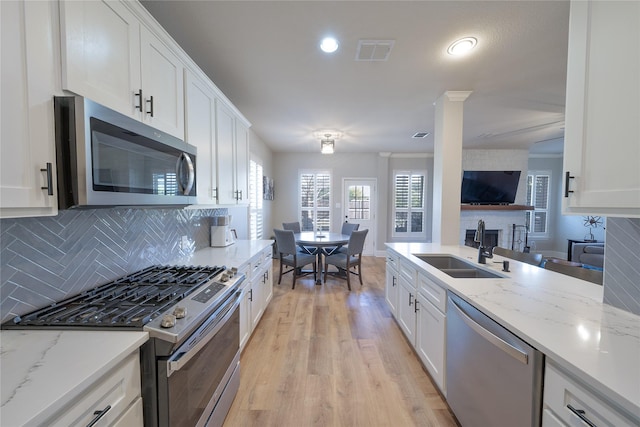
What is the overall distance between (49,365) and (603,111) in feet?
6.89

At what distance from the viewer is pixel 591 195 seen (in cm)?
99

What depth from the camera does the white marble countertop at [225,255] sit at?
1990 millimetres

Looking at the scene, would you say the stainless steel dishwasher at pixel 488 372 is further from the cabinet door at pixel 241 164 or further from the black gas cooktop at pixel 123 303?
the cabinet door at pixel 241 164

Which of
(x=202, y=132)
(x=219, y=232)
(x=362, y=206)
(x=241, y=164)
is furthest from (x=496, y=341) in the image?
(x=362, y=206)

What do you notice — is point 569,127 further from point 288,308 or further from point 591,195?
point 288,308

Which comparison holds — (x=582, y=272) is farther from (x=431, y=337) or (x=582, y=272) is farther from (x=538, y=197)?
(x=538, y=197)

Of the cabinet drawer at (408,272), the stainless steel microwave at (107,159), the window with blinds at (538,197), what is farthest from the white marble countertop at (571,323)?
the window with blinds at (538,197)

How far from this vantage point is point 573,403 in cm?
80

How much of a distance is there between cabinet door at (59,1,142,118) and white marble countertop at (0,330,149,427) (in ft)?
2.98

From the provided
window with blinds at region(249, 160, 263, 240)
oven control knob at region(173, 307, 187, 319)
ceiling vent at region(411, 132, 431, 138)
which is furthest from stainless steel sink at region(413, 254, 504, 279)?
window with blinds at region(249, 160, 263, 240)

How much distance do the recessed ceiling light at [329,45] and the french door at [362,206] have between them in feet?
13.9

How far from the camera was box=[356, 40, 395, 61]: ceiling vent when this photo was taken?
1.86m

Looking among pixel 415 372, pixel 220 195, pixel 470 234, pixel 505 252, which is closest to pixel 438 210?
pixel 505 252

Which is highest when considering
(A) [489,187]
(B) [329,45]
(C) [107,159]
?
(B) [329,45]
